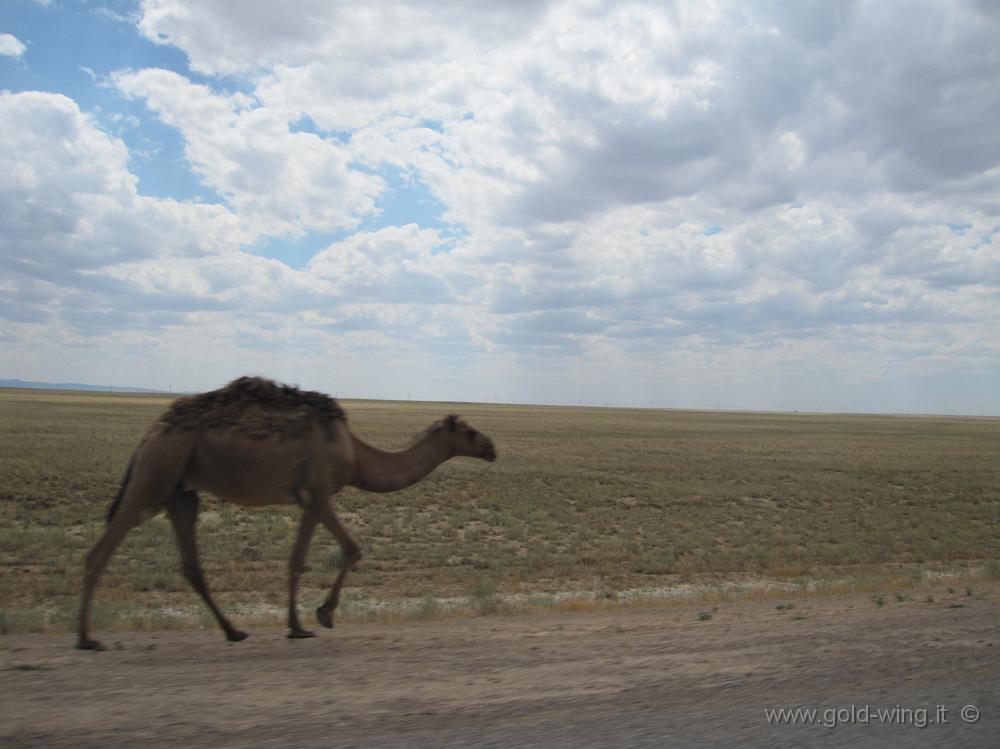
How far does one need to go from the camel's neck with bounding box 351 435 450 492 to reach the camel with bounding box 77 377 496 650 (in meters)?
0.38

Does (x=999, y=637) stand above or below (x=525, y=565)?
above

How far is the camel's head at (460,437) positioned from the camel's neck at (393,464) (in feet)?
0.64

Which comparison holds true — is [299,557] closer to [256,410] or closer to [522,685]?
[256,410]

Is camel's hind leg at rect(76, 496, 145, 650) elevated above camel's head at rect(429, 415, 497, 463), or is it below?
below

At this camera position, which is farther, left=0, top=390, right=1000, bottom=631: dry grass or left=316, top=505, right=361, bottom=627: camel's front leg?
left=0, top=390, right=1000, bottom=631: dry grass

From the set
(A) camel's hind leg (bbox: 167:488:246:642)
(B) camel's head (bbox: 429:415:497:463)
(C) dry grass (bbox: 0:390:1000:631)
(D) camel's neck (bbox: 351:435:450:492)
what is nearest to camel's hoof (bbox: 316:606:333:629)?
(A) camel's hind leg (bbox: 167:488:246:642)

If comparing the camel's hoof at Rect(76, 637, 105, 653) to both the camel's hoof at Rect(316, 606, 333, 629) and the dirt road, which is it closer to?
the dirt road

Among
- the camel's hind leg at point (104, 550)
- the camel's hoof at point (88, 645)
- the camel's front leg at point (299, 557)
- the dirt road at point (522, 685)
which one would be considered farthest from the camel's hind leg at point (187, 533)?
the camel's hoof at point (88, 645)

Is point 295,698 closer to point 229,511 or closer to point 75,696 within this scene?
point 75,696

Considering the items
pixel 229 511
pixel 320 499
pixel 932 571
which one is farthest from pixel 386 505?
pixel 320 499

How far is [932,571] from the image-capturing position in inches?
781

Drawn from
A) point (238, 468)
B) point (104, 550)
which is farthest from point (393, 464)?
point (104, 550)

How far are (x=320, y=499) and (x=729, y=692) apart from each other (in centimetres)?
487

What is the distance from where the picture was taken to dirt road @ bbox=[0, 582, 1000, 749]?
18.7ft
